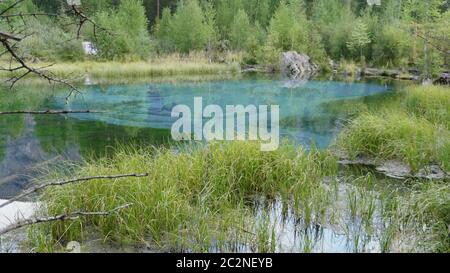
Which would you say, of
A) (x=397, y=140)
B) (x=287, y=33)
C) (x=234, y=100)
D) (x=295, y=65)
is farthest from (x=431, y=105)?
(x=287, y=33)

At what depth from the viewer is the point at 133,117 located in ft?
30.5

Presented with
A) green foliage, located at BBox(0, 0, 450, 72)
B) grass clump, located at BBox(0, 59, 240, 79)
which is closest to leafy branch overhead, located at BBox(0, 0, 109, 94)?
grass clump, located at BBox(0, 59, 240, 79)

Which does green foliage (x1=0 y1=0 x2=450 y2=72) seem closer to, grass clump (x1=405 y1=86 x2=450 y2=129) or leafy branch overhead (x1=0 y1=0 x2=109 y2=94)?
Result: grass clump (x1=405 y1=86 x2=450 y2=129)

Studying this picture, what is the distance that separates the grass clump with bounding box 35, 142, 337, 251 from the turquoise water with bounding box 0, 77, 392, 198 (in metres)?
0.49

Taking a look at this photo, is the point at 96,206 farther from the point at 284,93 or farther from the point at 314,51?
the point at 314,51

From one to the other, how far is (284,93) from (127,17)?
12.7 metres

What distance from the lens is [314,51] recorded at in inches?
990

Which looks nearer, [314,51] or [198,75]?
[198,75]

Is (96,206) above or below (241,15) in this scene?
below

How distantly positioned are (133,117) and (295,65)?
49.1ft

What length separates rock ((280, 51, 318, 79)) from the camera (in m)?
22.8

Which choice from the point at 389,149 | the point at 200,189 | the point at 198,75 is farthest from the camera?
the point at 198,75

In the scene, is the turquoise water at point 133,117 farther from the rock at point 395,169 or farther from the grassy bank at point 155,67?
the grassy bank at point 155,67
